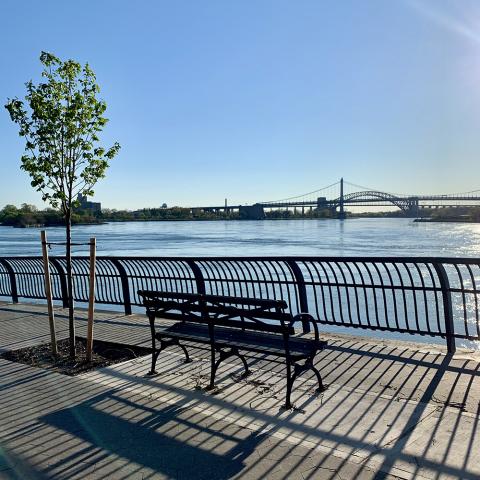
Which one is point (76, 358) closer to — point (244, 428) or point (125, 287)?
point (244, 428)

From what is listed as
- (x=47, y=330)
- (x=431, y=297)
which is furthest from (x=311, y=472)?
(x=431, y=297)

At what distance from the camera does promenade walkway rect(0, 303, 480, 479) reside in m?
3.31

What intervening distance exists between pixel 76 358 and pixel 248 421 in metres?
2.89

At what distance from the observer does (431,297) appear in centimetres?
1439

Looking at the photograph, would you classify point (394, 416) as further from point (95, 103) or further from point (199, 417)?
point (95, 103)

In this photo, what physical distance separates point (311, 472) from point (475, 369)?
2667 millimetres

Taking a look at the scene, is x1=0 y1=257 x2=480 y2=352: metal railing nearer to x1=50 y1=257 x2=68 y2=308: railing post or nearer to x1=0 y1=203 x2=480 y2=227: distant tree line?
x1=50 y1=257 x2=68 y2=308: railing post

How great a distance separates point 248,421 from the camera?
402 cm

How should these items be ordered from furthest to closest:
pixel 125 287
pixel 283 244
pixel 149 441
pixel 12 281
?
pixel 283 244
pixel 12 281
pixel 125 287
pixel 149 441

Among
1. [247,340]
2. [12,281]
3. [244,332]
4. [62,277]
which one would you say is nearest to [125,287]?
[62,277]

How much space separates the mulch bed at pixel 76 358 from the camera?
228 inches

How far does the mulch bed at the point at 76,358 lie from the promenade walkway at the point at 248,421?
8.4 inches

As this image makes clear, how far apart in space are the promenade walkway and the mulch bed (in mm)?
213

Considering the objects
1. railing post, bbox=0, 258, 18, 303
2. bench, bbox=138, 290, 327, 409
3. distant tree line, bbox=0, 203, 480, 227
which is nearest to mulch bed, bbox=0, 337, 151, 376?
bench, bbox=138, 290, 327, 409
